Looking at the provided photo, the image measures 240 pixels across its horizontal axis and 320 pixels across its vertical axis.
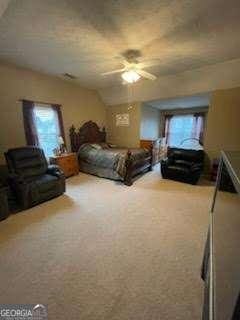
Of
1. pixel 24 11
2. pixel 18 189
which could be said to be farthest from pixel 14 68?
pixel 18 189

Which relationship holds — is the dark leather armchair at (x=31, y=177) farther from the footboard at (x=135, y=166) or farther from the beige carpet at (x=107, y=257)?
the footboard at (x=135, y=166)

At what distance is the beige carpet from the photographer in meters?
1.48

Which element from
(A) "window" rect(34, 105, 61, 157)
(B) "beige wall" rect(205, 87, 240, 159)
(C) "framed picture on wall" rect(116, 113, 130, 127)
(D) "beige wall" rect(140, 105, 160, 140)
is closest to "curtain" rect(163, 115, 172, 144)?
(D) "beige wall" rect(140, 105, 160, 140)

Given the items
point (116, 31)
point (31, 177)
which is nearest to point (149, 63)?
point (116, 31)

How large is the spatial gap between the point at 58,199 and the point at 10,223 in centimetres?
95

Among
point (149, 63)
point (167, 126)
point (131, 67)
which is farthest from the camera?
point (167, 126)

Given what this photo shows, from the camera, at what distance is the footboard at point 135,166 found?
4257 mm

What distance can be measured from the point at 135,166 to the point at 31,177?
2.45 m

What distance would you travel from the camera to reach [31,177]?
3.42 m

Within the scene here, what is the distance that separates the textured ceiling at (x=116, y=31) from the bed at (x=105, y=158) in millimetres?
2098

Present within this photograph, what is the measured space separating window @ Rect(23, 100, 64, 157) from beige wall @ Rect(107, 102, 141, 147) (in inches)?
80.3

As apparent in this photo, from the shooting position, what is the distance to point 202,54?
3.18 meters

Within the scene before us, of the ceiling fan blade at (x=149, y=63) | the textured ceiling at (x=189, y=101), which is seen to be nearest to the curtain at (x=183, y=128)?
the textured ceiling at (x=189, y=101)

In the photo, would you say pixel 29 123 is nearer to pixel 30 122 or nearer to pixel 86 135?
pixel 30 122
